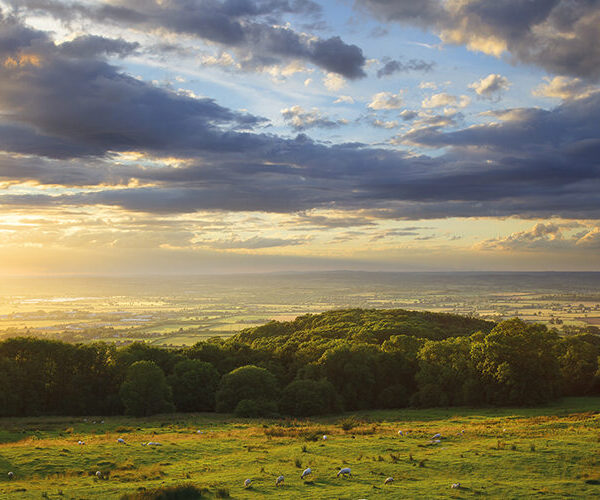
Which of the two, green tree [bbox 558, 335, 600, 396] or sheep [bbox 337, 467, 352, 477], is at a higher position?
sheep [bbox 337, 467, 352, 477]

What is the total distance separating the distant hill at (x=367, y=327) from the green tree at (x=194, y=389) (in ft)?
133

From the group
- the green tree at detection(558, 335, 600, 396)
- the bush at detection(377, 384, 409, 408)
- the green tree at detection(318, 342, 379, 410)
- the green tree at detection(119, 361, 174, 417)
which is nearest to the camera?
the green tree at detection(119, 361, 174, 417)

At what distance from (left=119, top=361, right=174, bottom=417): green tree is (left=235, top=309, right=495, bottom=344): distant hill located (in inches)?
1949

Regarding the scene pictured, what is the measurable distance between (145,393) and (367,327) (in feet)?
227

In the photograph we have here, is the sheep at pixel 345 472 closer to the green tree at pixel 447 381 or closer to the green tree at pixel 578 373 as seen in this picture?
the green tree at pixel 447 381

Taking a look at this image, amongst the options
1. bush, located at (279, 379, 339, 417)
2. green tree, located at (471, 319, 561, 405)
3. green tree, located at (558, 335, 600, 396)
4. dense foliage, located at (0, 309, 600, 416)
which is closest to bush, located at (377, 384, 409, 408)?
dense foliage, located at (0, 309, 600, 416)

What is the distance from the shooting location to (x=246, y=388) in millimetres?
63875

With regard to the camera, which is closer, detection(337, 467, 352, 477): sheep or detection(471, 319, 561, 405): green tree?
detection(337, 467, 352, 477): sheep

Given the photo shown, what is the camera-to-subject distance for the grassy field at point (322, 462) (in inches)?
843

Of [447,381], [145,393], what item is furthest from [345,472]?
[447,381]

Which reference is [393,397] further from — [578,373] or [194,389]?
[194,389]

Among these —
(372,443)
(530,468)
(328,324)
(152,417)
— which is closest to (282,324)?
(328,324)

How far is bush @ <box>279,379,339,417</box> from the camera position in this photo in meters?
63.1

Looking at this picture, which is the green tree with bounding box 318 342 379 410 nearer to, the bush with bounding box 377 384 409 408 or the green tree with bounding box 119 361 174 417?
the bush with bounding box 377 384 409 408
